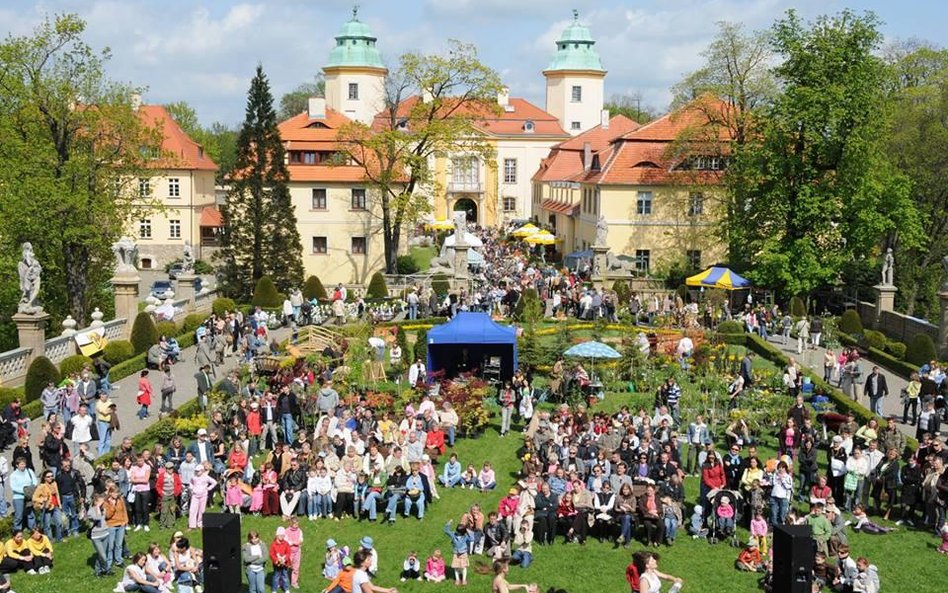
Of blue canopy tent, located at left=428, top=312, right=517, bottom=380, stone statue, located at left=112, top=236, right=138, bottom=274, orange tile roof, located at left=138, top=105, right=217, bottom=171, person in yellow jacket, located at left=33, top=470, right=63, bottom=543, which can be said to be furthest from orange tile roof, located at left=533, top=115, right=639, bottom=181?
person in yellow jacket, located at left=33, top=470, right=63, bottom=543

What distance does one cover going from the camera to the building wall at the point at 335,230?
156 feet

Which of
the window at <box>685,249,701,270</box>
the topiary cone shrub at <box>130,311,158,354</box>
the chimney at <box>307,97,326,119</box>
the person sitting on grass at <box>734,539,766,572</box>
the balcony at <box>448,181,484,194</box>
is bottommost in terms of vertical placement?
the person sitting on grass at <box>734,539,766,572</box>

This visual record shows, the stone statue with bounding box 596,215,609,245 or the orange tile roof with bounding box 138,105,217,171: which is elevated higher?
the orange tile roof with bounding box 138,105,217,171

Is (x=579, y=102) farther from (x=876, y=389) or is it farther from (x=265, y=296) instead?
(x=876, y=389)

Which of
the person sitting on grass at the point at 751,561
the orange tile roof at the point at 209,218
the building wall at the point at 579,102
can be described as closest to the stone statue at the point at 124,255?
the person sitting on grass at the point at 751,561

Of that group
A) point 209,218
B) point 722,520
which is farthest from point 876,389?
point 209,218

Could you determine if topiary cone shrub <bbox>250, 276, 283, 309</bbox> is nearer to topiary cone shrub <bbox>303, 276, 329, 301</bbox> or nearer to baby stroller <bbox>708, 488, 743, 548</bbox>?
topiary cone shrub <bbox>303, 276, 329, 301</bbox>

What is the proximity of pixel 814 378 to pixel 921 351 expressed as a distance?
504 cm

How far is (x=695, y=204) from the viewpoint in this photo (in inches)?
1822

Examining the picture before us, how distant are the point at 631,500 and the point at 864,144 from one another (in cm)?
2452

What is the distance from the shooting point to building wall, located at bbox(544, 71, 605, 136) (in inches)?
3440

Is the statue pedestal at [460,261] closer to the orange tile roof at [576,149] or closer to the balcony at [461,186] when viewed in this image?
the orange tile roof at [576,149]

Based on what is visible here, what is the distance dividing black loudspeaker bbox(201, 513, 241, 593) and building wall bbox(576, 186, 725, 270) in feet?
126

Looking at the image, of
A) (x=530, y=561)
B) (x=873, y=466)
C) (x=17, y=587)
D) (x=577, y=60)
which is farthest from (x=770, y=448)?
(x=577, y=60)
